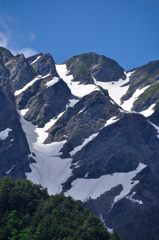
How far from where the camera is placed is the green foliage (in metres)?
135

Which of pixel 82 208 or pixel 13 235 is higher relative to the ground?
pixel 13 235

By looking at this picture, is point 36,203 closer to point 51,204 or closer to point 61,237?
point 51,204

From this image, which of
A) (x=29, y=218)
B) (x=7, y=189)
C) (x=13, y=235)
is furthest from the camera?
(x=7, y=189)

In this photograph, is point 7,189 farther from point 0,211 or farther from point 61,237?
point 61,237

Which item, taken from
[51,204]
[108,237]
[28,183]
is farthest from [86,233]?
[28,183]

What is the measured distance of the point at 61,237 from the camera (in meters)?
136

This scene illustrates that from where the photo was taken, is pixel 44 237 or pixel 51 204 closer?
pixel 44 237

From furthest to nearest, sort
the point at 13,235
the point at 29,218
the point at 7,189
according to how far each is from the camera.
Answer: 1. the point at 7,189
2. the point at 29,218
3. the point at 13,235

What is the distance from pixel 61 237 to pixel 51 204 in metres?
12.6

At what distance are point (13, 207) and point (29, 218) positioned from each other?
250 inches

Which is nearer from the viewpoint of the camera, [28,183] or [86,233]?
[86,233]

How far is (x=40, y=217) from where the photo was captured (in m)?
144

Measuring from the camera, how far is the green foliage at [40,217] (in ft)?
443

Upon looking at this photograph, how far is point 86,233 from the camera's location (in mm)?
136875
